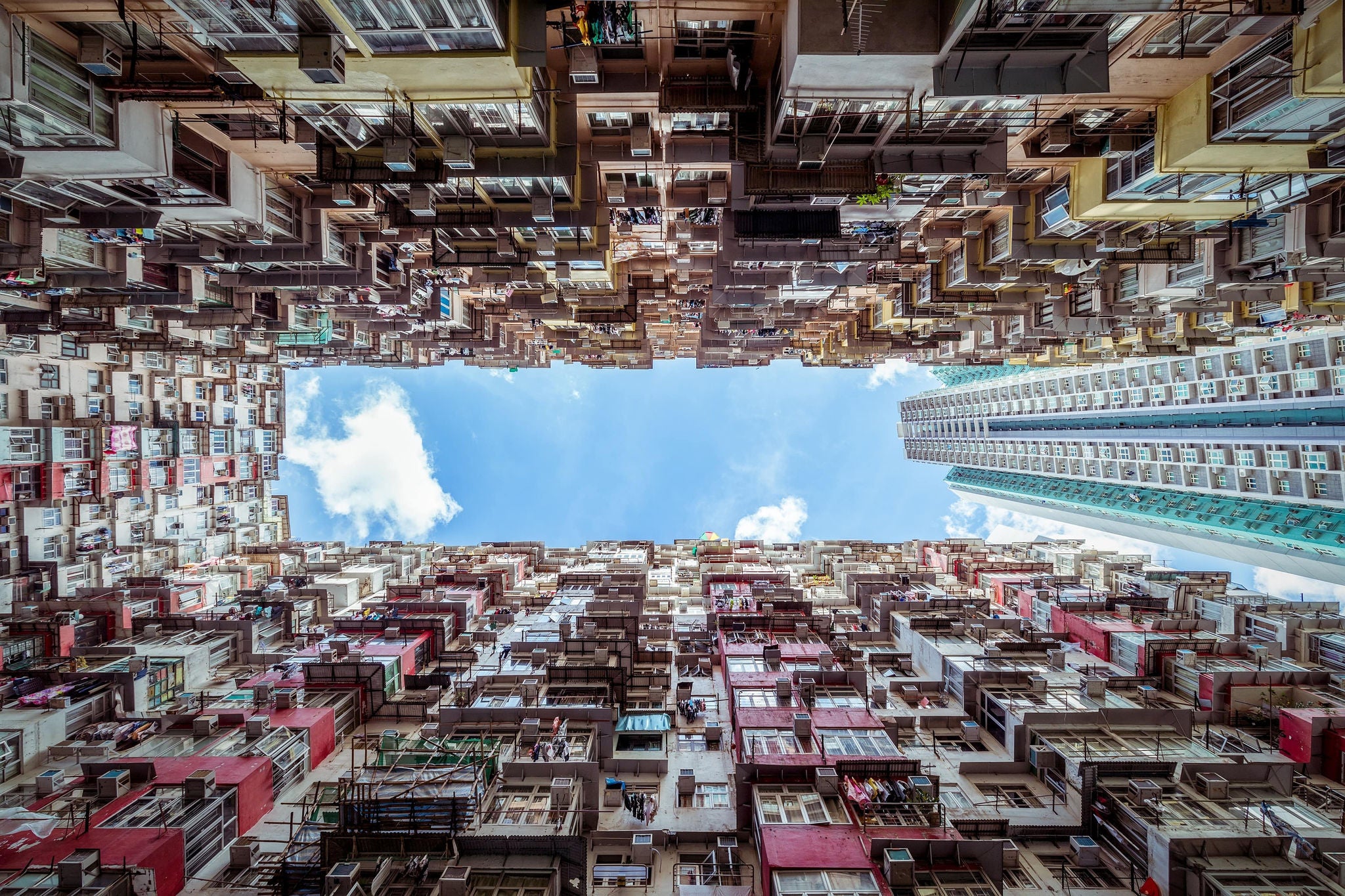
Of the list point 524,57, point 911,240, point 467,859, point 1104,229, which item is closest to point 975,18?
point 524,57

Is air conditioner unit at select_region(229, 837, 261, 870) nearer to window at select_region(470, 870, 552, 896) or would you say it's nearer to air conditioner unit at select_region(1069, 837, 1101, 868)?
window at select_region(470, 870, 552, 896)

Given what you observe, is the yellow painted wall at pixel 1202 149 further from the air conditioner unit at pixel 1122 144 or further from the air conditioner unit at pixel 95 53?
the air conditioner unit at pixel 95 53

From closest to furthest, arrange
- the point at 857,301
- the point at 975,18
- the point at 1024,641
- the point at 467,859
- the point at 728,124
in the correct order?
1. the point at 975,18
2. the point at 467,859
3. the point at 728,124
4. the point at 1024,641
5. the point at 857,301

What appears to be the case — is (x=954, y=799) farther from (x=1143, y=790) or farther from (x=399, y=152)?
(x=399, y=152)

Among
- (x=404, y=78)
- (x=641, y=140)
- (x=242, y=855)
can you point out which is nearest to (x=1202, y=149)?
(x=641, y=140)

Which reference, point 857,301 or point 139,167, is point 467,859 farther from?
point 857,301

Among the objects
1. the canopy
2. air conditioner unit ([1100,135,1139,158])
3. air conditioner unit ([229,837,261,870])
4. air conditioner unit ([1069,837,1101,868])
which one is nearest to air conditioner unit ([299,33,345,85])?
air conditioner unit ([1100,135,1139,158])

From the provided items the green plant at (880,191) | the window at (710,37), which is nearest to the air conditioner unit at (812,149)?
the green plant at (880,191)
